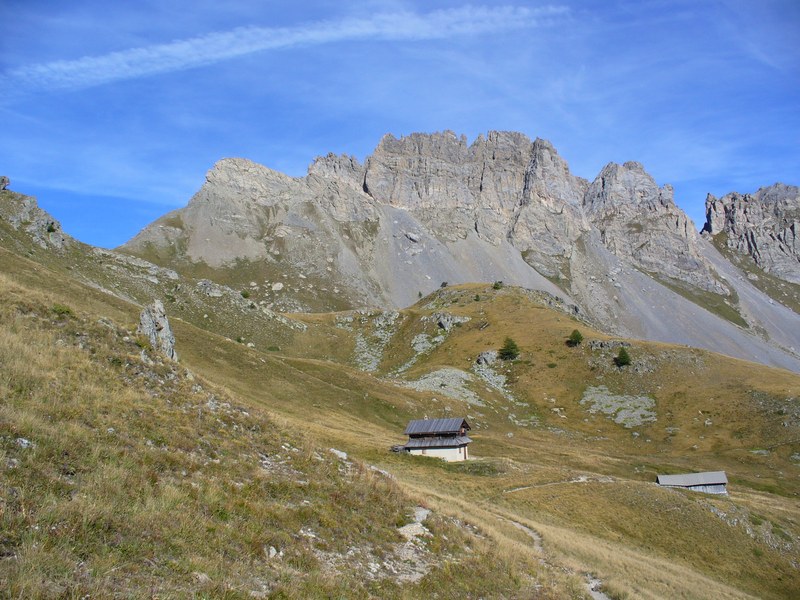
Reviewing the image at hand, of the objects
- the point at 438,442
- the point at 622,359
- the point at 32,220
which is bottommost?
the point at 438,442

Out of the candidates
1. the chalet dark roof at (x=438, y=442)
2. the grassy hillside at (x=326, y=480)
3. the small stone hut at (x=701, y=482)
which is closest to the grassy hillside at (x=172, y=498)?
the grassy hillside at (x=326, y=480)

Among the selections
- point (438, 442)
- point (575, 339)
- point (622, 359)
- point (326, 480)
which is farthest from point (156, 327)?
point (575, 339)

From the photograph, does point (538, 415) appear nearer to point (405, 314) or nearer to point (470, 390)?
point (470, 390)

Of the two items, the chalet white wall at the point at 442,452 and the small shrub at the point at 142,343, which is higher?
the small shrub at the point at 142,343

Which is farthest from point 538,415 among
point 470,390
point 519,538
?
point 519,538

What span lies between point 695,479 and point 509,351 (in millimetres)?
57417

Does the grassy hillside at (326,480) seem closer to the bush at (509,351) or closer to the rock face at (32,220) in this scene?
the rock face at (32,220)

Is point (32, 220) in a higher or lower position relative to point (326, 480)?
higher

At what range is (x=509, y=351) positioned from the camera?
116 meters

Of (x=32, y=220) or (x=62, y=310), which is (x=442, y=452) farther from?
(x=32, y=220)

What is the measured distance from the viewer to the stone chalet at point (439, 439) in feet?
193

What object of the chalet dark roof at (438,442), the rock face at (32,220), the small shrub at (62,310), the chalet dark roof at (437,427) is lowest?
the chalet dark roof at (438,442)

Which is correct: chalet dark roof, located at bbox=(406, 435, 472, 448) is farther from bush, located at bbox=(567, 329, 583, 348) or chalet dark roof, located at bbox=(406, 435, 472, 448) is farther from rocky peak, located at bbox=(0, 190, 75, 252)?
rocky peak, located at bbox=(0, 190, 75, 252)

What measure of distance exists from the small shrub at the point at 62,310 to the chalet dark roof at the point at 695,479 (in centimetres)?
6249
